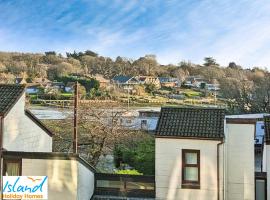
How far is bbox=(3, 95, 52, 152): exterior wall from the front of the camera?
44.4ft

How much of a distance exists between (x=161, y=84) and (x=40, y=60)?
169 ft

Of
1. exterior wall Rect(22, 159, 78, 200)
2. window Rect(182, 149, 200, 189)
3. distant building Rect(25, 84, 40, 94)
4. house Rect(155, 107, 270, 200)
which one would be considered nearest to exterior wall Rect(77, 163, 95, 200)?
exterior wall Rect(22, 159, 78, 200)

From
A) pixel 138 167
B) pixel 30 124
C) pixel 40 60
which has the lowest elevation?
pixel 138 167

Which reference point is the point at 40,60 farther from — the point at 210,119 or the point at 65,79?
the point at 210,119

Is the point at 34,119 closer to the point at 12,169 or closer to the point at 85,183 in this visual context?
the point at 12,169

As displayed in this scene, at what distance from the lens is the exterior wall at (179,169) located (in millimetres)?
13922

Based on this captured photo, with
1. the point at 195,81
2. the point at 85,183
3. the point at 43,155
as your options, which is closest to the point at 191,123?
the point at 85,183

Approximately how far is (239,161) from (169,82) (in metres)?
138

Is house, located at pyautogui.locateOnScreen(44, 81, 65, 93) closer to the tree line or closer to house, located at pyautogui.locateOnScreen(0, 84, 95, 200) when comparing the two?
the tree line

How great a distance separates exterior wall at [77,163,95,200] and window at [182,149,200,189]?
3513 millimetres

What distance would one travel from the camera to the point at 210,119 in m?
14.5

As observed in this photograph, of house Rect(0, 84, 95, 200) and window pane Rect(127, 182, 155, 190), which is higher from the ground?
house Rect(0, 84, 95, 200)

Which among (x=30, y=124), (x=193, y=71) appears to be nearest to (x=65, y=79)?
(x=193, y=71)

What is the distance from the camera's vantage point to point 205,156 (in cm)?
1398
